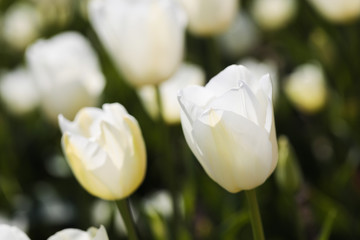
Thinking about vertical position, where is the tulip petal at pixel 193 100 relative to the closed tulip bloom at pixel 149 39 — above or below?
above

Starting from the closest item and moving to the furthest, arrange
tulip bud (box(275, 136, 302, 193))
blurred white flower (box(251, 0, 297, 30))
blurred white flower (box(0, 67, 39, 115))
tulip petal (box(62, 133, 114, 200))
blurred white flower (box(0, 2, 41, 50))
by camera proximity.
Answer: tulip petal (box(62, 133, 114, 200)), tulip bud (box(275, 136, 302, 193)), blurred white flower (box(0, 67, 39, 115)), blurred white flower (box(251, 0, 297, 30)), blurred white flower (box(0, 2, 41, 50))

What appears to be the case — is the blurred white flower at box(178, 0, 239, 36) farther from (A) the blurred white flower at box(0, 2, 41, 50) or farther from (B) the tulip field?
(A) the blurred white flower at box(0, 2, 41, 50)

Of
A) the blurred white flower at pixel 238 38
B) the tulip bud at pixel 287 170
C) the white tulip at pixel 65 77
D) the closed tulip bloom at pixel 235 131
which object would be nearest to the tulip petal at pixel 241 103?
the closed tulip bloom at pixel 235 131

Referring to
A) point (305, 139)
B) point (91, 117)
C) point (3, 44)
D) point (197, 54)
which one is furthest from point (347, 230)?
point (3, 44)

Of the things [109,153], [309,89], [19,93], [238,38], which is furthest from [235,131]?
[238,38]

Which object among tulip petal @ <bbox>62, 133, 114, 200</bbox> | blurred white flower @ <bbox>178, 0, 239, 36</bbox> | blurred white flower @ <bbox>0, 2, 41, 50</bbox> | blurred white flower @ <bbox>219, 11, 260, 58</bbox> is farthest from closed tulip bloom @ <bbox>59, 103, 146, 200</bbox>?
blurred white flower @ <bbox>0, 2, 41, 50</bbox>

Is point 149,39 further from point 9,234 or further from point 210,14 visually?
point 9,234

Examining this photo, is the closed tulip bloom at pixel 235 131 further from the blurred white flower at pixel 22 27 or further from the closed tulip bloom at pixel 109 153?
the blurred white flower at pixel 22 27
